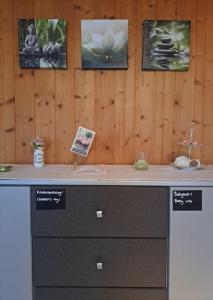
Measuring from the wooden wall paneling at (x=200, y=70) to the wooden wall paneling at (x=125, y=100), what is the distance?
1.40ft

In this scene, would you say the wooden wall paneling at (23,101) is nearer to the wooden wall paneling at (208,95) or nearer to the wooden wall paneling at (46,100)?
the wooden wall paneling at (46,100)

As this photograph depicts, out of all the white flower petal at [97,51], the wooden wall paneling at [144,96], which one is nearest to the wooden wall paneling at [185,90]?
the wooden wall paneling at [144,96]

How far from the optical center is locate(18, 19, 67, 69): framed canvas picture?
252 cm

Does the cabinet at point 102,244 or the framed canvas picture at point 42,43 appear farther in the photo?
Result: the framed canvas picture at point 42,43

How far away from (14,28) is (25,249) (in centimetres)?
143

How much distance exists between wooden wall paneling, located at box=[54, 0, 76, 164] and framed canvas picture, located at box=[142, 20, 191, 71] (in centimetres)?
49

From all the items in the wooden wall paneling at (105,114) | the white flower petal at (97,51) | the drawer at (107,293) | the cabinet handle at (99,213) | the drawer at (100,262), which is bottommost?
the drawer at (107,293)

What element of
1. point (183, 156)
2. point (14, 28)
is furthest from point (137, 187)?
point (14, 28)

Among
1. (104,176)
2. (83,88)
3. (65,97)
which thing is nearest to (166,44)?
(83,88)

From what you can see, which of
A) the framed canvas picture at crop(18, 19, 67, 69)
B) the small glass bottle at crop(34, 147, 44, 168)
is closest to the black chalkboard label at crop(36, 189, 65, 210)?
the small glass bottle at crop(34, 147, 44, 168)

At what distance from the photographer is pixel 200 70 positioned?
2543mm

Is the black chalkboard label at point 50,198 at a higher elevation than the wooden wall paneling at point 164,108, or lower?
lower

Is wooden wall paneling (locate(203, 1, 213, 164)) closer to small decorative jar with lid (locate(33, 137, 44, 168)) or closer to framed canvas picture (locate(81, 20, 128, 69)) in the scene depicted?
framed canvas picture (locate(81, 20, 128, 69))

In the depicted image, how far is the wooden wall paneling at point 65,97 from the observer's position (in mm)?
2525
